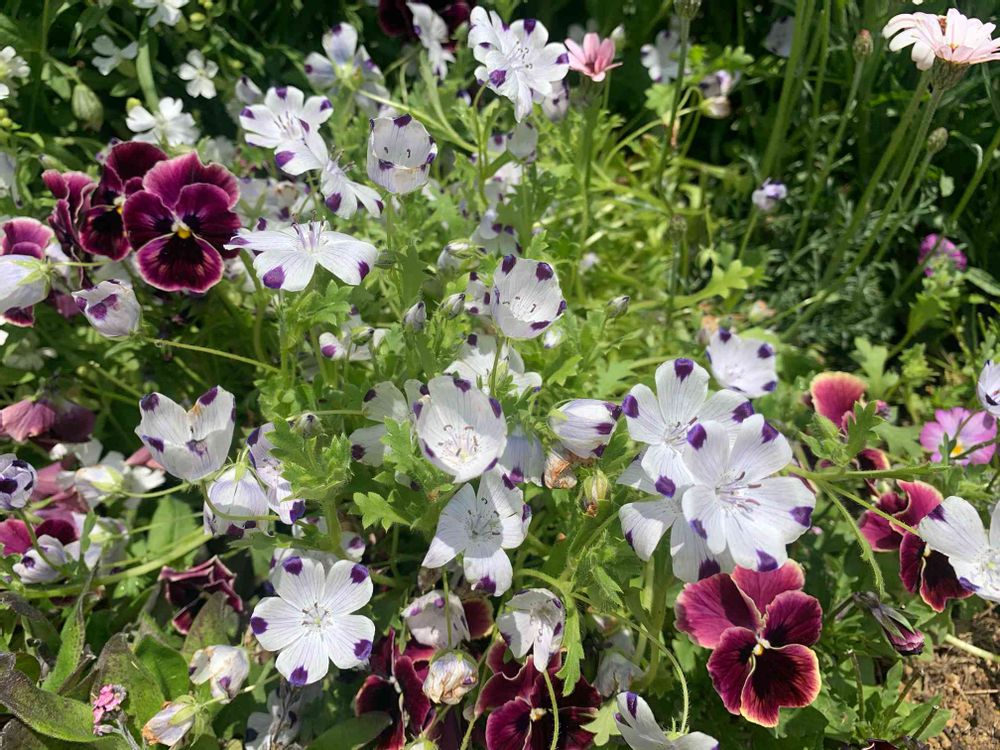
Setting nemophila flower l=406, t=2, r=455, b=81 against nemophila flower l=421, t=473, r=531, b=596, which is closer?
nemophila flower l=421, t=473, r=531, b=596

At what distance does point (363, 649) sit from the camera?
118cm

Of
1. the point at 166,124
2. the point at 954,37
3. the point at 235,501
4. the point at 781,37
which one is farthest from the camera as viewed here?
the point at 781,37

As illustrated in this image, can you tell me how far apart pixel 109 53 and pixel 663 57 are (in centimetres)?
145

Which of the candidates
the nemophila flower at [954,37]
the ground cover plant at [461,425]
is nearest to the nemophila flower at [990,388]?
the ground cover plant at [461,425]

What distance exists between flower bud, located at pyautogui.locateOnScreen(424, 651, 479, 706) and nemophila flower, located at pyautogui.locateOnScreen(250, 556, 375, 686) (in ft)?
0.34

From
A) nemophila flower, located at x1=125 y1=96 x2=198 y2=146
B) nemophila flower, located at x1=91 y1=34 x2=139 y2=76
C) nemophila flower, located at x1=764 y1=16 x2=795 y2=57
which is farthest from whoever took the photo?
nemophila flower, located at x1=764 y1=16 x2=795 y2=57

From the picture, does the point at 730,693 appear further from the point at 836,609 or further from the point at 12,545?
the point at 12,545

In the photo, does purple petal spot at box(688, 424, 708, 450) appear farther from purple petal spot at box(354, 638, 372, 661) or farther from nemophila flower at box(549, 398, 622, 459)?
purple petal spot at box(354, 638, 372, 661)

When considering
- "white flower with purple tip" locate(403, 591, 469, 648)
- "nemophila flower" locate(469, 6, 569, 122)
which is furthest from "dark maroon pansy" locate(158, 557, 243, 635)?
"nemophila flower" locate(469, 6, 569, 122)

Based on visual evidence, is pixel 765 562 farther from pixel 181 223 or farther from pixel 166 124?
pixel 166 124

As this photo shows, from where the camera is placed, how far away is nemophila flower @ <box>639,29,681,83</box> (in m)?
2.32

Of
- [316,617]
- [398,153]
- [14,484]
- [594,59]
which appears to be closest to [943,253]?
[594,59]

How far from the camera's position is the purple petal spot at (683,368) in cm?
114

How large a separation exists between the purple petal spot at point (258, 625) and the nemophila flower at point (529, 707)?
34cm
